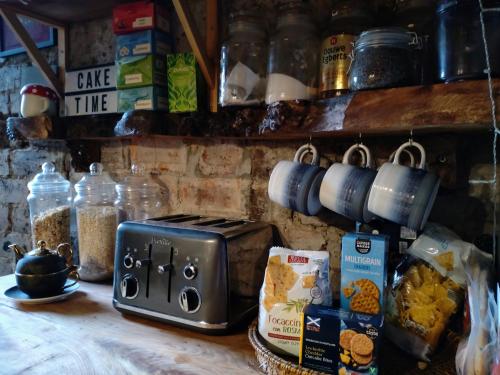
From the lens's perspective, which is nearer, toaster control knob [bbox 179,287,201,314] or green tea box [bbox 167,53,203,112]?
toaster control knob [bbox 179,287,201,314]

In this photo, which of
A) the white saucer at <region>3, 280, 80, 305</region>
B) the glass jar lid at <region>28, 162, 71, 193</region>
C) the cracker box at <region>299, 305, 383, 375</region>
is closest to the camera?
the cracker box at <region>299, 305, 383, 375</region>

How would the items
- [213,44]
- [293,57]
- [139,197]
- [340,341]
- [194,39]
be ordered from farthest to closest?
[139,197] → [213,44] → [194,39] → [293,57] → [340,341]

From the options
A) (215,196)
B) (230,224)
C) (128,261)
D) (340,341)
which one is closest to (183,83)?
(215,196)

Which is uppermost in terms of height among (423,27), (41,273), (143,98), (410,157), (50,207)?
(423,27)

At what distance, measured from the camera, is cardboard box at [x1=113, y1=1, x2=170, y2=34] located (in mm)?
1311

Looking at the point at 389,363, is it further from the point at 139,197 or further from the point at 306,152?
the point at 139,197

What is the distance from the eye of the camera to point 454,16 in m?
0.75

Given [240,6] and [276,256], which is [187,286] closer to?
[276,256]

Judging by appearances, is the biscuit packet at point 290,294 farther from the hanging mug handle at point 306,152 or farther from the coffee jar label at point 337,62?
the coffee jar label at point 337,62

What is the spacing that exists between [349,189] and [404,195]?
0.14 metres

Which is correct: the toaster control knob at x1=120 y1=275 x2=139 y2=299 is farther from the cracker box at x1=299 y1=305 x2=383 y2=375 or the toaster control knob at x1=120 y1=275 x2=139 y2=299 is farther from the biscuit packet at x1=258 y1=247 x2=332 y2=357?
the cracker box at x1=299 y1=305 x2=383 y2=375

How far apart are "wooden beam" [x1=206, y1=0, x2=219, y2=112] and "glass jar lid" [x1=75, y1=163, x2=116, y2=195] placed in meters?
0.55

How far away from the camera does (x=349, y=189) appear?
0.92 meters

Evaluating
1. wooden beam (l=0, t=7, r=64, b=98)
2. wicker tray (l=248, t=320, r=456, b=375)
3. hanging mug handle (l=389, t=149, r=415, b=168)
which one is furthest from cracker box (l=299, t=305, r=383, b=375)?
wooden beam (l=0, t=7, r=64, b=98)
